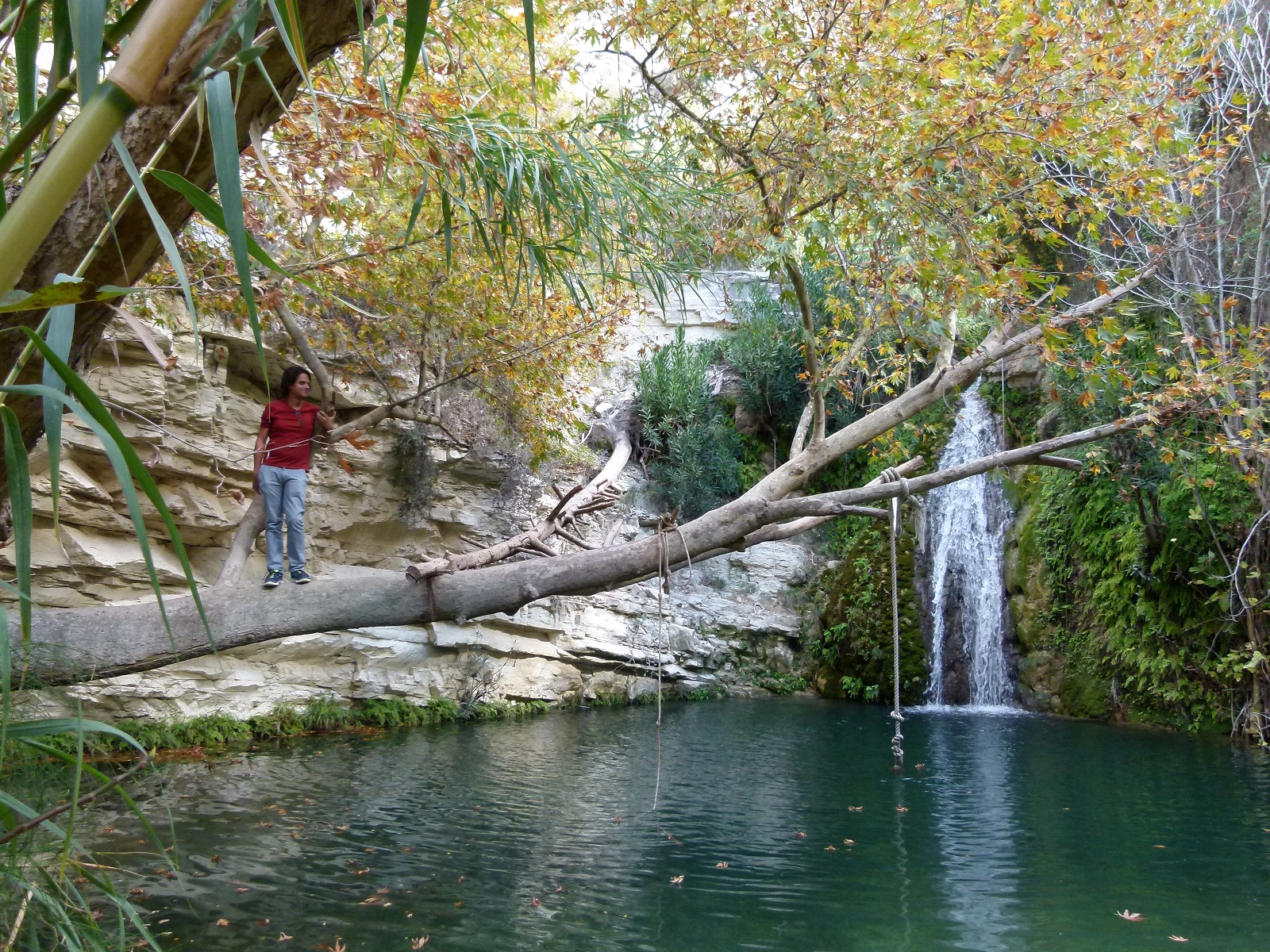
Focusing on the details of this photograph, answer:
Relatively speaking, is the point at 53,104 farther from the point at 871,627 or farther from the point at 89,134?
the point at 871,627

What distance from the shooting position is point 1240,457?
787cm

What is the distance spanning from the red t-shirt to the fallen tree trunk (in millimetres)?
2170

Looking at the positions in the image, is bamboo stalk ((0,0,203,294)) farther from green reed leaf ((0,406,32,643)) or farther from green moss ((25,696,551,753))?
green moss ((25,696,551,753))

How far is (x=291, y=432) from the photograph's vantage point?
21.2 feet

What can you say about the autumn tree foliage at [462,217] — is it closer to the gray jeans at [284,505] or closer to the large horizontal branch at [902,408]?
the gray jeans at [284,505]

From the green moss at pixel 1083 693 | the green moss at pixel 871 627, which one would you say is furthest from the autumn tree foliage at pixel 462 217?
the green moss at pixel 1083 693

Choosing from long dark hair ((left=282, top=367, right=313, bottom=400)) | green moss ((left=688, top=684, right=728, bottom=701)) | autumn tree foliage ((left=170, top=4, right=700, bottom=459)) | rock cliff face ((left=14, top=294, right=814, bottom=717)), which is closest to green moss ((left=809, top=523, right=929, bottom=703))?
rock cliff face ((left=14, top=294, right=814, bottom=717))

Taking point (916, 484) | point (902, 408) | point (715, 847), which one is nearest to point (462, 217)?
point (902, 408)

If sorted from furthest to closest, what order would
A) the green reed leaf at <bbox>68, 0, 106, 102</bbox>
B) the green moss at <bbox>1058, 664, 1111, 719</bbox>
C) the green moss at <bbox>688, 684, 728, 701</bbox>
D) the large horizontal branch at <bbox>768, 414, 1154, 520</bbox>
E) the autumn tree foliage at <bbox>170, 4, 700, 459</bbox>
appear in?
the green moss at <bbox>688, 684, 728, 701</bbox> → the green moss at <bbox>1058, 664, 1111, 719</bbox> → the large horizontal branch at <bbox>768, 414, 1154, 520</bbox> → the autumn tree foliage at <bbox>170, 4, 700, 459</bbox> → the green reed leaf at <bbox>68, 0, 106, 102</bbox>

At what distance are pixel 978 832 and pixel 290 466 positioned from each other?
17.1 feet

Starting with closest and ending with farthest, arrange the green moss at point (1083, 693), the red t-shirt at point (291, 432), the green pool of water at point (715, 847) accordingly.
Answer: the green pool of water at point (715, 847) < the red t-shirt at point (291, 432) < the green moss at point (1083, 693)

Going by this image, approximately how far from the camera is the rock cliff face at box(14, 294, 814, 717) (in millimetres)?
8156

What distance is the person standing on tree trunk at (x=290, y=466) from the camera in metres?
6.19

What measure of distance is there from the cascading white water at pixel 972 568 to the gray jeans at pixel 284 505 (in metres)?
8.82
